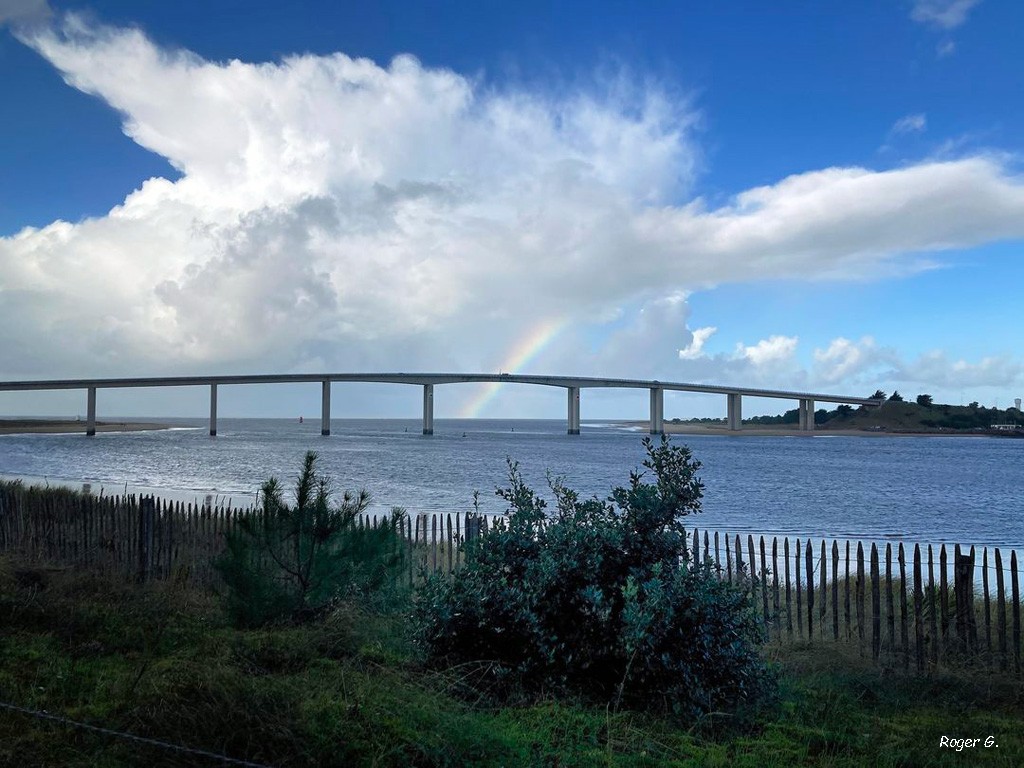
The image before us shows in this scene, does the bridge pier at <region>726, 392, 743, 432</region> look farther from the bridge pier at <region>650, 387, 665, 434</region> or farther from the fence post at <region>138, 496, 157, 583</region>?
the fence post at <region>138, 496, 157, 583</region>

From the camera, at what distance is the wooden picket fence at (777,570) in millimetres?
7961

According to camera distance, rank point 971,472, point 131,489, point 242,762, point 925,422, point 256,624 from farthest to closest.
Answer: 1. point 925,422
2. point 971,472
3. point 131,489
4. point 256,624
5. point 242,762

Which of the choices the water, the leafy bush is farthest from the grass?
the water

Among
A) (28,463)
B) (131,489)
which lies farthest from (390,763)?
(28,463)

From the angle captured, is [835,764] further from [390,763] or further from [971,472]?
[971,472]

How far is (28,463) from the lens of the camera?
1999 inches

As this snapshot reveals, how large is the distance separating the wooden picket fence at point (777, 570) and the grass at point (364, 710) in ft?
1.95

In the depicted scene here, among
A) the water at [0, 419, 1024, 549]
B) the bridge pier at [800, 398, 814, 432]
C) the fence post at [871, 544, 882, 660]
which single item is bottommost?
the water at [0, 419, 1024, 549]

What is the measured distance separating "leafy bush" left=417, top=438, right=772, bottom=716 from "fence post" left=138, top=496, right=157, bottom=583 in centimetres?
613

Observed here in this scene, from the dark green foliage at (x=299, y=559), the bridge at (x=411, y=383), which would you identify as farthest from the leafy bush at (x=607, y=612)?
the bridge at (x=411, y=383)

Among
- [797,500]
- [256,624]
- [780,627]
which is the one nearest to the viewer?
[256,624]

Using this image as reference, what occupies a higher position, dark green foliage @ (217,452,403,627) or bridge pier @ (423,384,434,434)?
bridge pier @ (423,384,434,434)

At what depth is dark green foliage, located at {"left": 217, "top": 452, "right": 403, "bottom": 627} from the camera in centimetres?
784

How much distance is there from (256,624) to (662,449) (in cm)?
450
